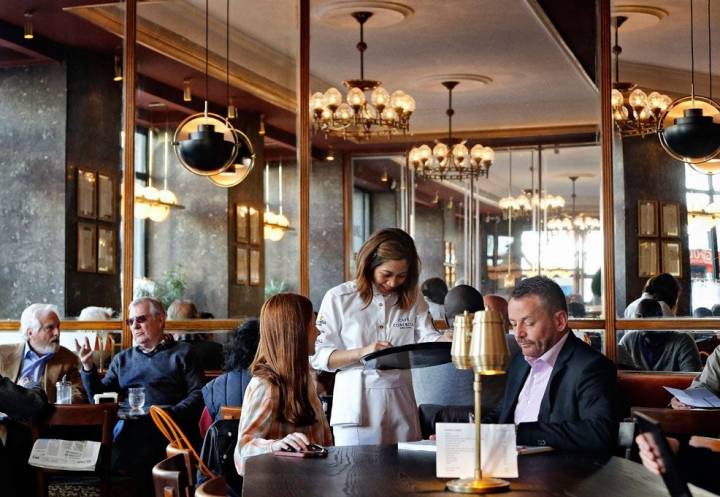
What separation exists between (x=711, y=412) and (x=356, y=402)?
1.37 m

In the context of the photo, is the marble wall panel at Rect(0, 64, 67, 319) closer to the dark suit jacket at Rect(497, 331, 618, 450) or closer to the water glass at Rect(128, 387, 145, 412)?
the water glass at Rect(128, 387, 145, 412)

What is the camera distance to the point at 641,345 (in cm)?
569

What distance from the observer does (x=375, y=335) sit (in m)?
4.13

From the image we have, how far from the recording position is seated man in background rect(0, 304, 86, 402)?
19.1 ft

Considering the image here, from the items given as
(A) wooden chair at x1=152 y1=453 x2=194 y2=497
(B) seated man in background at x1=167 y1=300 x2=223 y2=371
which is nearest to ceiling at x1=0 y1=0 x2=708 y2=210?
(B) seated man in background at x1=167 y1=300 x2=223 y2=371

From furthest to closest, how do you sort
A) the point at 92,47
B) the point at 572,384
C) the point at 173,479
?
the point at 92,47 → the point at 572,384 → the point at 173,479

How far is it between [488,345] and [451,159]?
961 cm

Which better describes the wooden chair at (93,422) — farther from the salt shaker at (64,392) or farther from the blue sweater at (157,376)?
the blue sweater at (157,376)

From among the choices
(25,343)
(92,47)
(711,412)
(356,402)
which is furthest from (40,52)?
(711,412)

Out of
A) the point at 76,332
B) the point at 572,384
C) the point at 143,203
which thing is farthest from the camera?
the point at 143,203

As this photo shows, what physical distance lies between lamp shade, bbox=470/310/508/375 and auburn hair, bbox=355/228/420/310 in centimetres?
160

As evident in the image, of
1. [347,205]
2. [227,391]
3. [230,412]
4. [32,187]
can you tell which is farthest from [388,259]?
[32,187]

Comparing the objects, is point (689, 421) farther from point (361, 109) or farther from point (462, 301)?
point (361, 109)

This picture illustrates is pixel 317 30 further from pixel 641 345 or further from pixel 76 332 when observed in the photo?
pixel 641 345
